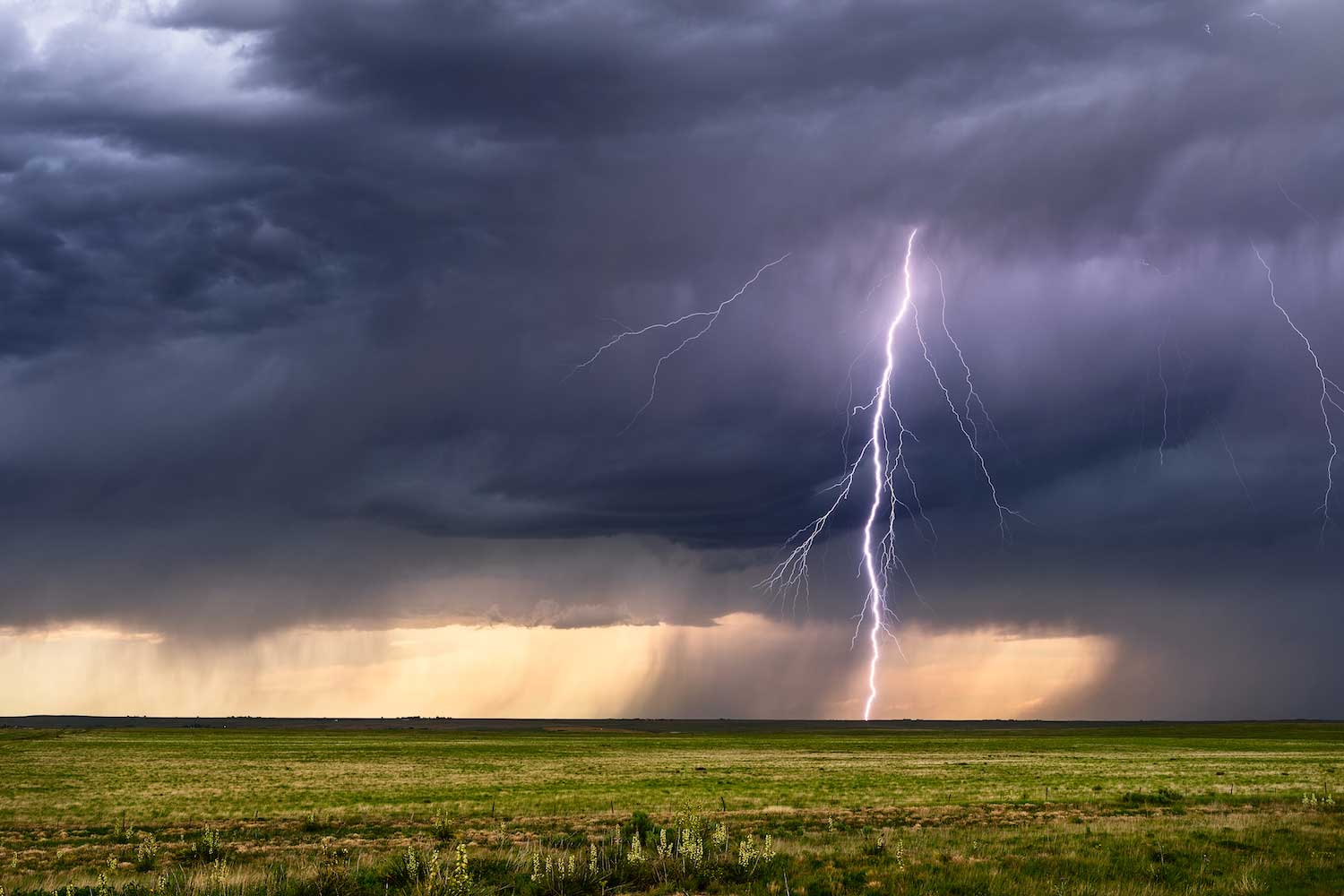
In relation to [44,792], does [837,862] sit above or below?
above

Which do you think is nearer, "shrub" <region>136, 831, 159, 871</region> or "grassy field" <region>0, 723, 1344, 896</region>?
"grassy field" <region>0, 723, 1344, 896</region>

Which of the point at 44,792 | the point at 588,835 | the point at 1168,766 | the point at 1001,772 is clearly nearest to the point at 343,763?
the point at 44,792

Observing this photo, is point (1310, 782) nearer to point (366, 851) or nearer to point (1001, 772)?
point (1001, 772)

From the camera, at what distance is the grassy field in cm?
1564

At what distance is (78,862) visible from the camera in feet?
73.3

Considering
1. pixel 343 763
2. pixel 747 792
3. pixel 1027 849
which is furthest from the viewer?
pixel 343 763

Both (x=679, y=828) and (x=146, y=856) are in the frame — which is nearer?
(x=679, y=828)

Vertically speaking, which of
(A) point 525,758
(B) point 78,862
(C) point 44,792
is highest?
(B) point 78,862

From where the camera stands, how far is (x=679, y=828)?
64.2 feet

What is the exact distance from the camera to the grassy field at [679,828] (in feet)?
51.3

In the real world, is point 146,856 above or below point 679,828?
below

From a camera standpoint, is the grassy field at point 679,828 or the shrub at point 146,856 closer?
the grassy field at point 679,828

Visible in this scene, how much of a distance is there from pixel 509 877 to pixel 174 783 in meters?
40.6

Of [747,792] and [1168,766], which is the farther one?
[1168,766]
